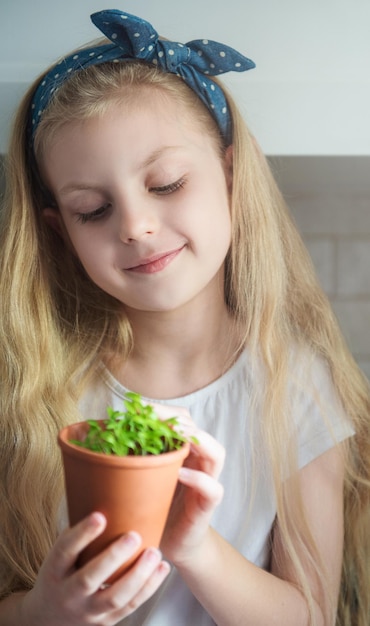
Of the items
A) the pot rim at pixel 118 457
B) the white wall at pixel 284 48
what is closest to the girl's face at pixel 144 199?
the white wall at pixel 284 48

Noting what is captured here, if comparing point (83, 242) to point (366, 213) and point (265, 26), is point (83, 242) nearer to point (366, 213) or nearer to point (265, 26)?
point (265, 26)

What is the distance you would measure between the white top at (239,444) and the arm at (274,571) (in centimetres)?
3

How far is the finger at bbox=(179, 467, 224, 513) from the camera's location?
75cm

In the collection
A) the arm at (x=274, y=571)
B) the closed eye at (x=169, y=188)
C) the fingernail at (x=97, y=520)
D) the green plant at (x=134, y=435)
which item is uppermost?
the closed eye at (x=169, y=188)

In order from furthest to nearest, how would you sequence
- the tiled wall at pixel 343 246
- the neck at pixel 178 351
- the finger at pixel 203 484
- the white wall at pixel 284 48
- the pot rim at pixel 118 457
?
the tiled wall at pixel 343 246 < the neck at pixel 178 351 < the white wall at pixel 284 48 < the finger at pixel 203 484 < the pot rim at pixel 118 457

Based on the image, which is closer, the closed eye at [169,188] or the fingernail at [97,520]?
the fingernail at [97,520]

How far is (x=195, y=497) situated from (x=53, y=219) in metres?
0.52

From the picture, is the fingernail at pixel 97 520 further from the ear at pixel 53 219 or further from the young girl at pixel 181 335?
the ear at pixel 53 219

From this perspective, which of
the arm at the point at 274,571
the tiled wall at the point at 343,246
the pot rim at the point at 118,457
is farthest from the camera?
the tiled wall at the point at 343,246

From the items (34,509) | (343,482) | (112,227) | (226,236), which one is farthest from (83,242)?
(343,482)

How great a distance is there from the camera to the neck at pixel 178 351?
1159mm

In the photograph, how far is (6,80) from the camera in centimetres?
106

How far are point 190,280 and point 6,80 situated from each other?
397 millimetres

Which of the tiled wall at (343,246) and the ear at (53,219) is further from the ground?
the ear at (53,219)
